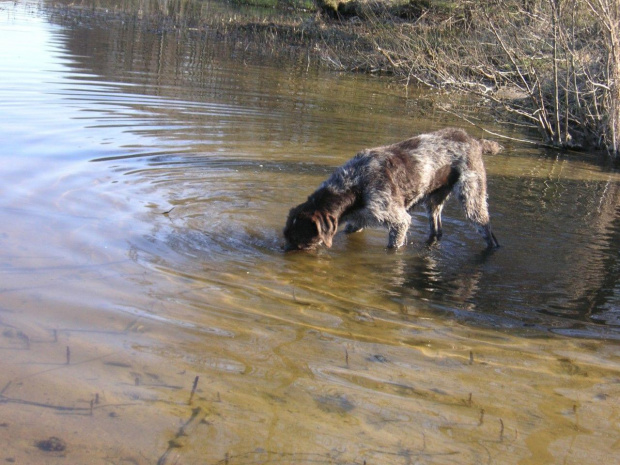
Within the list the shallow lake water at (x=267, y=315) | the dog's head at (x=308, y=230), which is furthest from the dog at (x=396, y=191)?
the shallow lake water at (x=267, y=315)

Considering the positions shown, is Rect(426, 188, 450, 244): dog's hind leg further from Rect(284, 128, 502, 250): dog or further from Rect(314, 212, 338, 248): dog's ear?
Rect(314, 212, 338, 248): dog's ear

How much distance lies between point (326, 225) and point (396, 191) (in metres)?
0.95

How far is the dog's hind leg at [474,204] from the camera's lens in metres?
8.04

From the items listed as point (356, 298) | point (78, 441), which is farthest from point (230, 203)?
point (78, 441)

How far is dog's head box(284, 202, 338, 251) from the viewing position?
700 centimetres

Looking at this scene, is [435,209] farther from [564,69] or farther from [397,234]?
[564,69]

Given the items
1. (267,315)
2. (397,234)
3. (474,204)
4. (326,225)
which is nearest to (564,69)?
(474,204)

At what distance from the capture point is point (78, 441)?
11.1 ft

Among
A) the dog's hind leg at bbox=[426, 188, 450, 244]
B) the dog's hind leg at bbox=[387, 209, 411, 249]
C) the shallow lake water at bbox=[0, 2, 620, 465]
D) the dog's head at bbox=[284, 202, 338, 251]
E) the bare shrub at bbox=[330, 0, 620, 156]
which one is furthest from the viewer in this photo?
the bare shrub at bbox=[330, 0, 620, 156]

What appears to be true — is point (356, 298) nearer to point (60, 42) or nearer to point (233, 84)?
point (233, 84)

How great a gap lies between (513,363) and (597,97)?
11059 mm

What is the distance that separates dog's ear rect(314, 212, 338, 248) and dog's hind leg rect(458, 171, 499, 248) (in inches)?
72.4

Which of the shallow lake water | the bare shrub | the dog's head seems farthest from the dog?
the bare shrub

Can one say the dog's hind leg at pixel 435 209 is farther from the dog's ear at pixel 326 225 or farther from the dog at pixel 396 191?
the dog's ear at pixel 326 225
